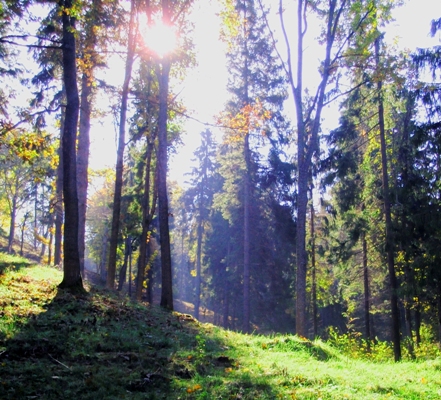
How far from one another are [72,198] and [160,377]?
5.54 m

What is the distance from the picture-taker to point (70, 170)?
9.85 meters

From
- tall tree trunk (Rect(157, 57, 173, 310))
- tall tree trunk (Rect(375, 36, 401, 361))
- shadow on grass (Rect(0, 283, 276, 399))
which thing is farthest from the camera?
tall tree trunk (Rect(375, 36, 401, 361))

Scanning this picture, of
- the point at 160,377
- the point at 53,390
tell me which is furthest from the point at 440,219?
the point at 53,390

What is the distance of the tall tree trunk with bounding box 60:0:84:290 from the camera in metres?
9.59

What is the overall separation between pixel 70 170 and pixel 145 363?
17.7ft

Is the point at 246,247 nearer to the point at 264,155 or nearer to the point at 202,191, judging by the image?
the point at 264,155

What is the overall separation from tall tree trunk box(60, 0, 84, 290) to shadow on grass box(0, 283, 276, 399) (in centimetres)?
107

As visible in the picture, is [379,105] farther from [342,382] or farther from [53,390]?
[53,390]

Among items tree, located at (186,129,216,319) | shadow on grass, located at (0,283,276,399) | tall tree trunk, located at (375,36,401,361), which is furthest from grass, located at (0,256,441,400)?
tree, located at (186,129,216,319)

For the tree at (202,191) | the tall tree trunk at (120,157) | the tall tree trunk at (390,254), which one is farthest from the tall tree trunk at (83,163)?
the tree at (202,191)

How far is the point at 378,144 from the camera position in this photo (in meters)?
20.4

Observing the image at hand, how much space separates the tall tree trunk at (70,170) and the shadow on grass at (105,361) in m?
1.07

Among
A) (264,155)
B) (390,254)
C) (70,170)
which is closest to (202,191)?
(264,155)

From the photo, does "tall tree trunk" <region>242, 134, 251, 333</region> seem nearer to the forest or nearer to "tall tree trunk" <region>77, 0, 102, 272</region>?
the forest
